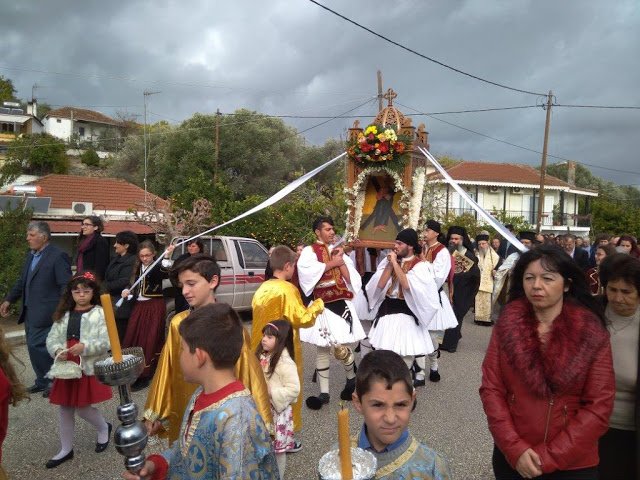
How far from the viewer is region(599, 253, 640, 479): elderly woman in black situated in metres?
2.78

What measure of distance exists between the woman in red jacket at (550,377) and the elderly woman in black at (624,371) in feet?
1.10

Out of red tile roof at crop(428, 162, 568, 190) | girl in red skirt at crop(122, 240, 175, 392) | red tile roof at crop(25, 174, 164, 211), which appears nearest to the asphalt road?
girl in red skirt at crop(122, 240, 175, 392)

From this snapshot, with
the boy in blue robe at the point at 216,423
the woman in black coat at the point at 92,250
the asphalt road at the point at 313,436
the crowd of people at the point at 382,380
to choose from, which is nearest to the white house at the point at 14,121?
the woman in black coat at the point at 92,250

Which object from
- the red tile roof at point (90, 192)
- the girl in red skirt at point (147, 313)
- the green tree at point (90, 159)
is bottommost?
the girl in red skirt at point (147, 313)

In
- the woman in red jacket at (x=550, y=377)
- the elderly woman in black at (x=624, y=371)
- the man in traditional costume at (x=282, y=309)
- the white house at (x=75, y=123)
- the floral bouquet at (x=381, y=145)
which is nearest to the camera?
the woman in red jacket at (x=550, y=377)

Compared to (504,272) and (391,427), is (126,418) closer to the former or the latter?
(391,427)

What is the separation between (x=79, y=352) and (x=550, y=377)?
3.64 metres

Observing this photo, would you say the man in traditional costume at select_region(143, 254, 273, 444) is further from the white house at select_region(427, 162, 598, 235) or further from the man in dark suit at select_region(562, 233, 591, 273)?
the white house at select_region(427, 162, 598, 235)

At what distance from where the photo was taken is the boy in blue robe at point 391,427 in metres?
1.98

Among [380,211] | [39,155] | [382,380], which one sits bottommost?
[382,380]

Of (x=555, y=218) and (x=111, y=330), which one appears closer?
(x=111, y=330)

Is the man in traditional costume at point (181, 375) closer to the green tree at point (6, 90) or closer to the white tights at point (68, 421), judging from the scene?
the white tights at point (68, 421)

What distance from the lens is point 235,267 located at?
9.91 metres

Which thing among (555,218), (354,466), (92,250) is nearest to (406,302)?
(354,466)
